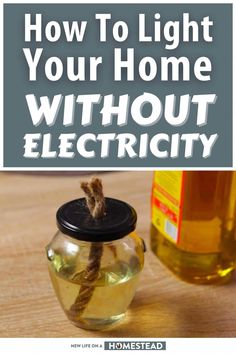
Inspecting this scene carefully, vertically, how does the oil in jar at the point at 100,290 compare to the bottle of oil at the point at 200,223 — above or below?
below

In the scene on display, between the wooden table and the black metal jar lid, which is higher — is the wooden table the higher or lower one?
the lower one

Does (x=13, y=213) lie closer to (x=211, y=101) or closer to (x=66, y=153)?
(x=66, y=153)

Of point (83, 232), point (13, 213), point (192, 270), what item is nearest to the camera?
point (83, 232)

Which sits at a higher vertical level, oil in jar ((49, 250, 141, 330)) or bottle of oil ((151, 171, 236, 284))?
bottle of oil ((151, 171, 236, 284))
